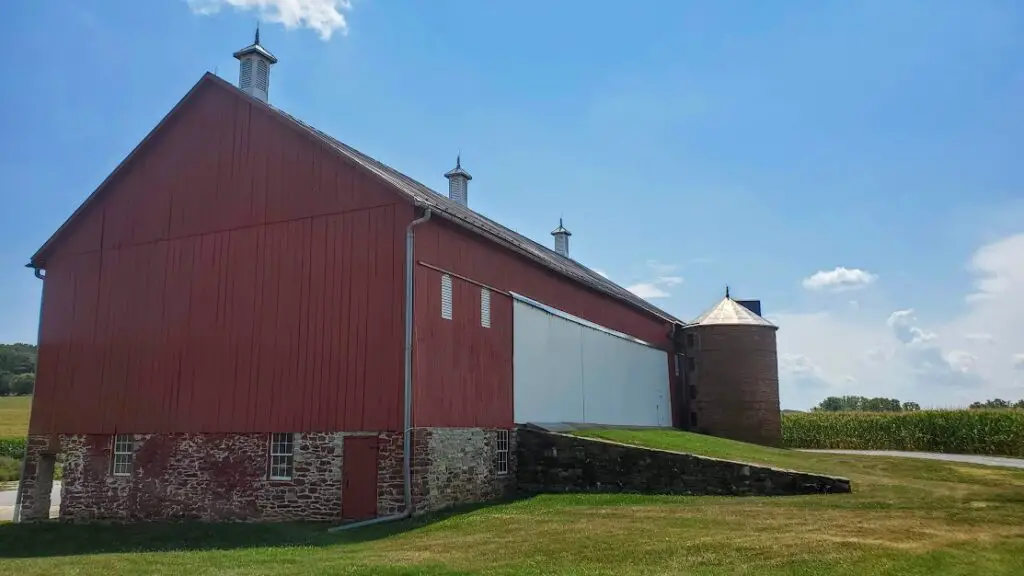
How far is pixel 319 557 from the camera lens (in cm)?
1162

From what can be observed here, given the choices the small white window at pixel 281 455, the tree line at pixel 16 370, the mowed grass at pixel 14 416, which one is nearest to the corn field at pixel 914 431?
the small white window at pixel 281 455

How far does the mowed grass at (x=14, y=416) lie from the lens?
141 feet

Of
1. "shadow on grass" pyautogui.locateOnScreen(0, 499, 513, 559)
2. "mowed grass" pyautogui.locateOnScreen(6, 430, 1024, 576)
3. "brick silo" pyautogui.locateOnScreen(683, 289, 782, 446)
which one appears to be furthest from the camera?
"brick silo" pyautogui.locateOnScreen(683, 289, 782, 446)

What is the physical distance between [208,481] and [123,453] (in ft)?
9.84

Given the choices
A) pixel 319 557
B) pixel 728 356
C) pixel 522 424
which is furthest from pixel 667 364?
pixel 319 557

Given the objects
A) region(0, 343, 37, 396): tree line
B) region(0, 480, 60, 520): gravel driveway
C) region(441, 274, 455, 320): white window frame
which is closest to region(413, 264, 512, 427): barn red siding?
region(441, 274, 455, 320): white window frame

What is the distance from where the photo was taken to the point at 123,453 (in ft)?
61.3

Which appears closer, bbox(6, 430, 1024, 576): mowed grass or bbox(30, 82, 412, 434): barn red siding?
bbox(6, 430, 1024, 576): mowed grass

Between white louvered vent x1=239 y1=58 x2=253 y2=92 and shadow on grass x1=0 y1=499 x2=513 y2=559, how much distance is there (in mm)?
10611

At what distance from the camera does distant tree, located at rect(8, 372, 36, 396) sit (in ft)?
233

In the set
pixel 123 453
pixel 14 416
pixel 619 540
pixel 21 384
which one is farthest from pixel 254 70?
pixel 21 384

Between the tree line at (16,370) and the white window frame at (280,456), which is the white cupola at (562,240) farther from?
the tree line at (16,370)

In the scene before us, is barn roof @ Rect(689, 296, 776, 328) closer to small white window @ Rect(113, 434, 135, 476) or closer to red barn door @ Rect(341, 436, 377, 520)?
red barn door @ Rect(341, 436, 377, 520)

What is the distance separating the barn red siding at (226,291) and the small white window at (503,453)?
12.9ft
